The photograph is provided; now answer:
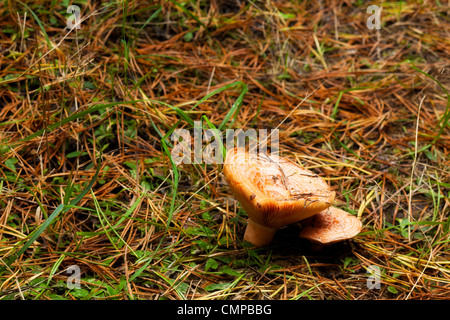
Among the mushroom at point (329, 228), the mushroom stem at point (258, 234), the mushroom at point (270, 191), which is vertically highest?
the mushroom at point (270, 191)

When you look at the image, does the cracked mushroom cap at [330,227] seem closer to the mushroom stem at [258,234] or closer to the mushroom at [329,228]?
the mushroom at [329,228]

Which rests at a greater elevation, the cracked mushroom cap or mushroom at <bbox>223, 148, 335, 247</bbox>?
mushroom at <bbox>223, 148, 335, 247</bbox>

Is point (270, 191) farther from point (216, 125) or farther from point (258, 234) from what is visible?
point (216, 125)

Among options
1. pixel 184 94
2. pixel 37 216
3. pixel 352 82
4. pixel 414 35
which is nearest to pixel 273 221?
pixel 37 216

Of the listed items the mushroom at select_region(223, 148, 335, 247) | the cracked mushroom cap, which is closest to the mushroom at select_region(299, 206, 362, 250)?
the cracked mushroom cap

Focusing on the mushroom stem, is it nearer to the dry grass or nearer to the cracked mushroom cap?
the dry grass

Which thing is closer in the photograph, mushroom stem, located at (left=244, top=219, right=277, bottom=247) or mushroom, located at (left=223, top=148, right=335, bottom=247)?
mushroom, located at (left=223, top=148, right=335, bottom=247)

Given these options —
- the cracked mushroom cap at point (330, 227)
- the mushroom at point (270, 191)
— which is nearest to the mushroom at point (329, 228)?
the cracked mushroom cap at point (330, 227)
